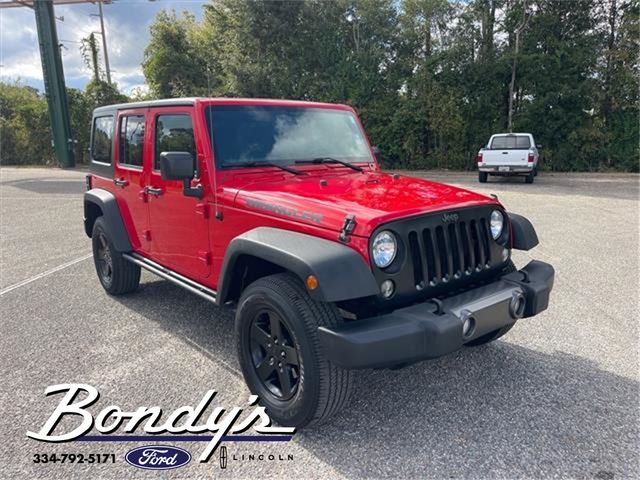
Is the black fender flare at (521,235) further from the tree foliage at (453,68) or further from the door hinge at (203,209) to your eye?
the tree foliage at (453,68)

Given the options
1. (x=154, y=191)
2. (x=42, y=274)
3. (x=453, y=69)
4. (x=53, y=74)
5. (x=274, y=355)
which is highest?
(x=53, y=74)

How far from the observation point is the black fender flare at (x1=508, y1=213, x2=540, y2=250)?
10.8ft

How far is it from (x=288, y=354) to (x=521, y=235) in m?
1.77

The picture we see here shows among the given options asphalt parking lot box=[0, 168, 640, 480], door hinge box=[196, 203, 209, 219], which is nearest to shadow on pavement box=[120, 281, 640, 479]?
asphalt parking lot box=[0, 168, 640, 480]

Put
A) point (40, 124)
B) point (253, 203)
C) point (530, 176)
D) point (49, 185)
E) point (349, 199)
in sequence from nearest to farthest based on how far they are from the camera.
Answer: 1. point (349, 199)
2. point (253, 203)
3. point (530, 176)
4. point (49, 185)
5. point (40, 124)

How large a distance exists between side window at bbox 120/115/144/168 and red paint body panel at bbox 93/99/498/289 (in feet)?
0.43

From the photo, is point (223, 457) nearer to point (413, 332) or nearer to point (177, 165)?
point (413, 332)

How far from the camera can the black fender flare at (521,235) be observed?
3.29 metres

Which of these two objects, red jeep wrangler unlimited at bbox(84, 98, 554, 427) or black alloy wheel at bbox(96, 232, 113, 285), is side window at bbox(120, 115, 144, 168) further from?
black alloy wheel at bbox(96, 232, 113, 285)

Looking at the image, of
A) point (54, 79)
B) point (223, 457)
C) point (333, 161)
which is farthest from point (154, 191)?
point (54, 79)

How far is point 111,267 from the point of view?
16.1ft

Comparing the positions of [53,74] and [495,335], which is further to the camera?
[53,74]

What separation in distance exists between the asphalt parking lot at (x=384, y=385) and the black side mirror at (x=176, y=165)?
4.43ft

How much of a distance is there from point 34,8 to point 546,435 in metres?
25.4
